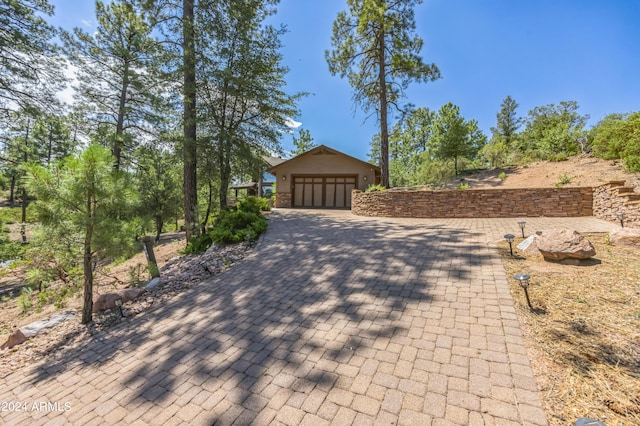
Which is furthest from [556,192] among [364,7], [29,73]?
[29,73]

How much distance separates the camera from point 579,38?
733 centimetres

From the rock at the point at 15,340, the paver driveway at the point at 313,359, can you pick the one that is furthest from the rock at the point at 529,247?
the rock at the point at 15,340

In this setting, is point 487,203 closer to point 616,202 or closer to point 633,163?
point 616,202

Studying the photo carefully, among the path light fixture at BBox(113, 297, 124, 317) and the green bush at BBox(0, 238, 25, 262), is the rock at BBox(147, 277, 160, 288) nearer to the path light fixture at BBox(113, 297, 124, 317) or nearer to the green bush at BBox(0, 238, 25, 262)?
the path light fixture at BBox(113, 297, 124, 317)

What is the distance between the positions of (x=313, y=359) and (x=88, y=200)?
12.2 ft

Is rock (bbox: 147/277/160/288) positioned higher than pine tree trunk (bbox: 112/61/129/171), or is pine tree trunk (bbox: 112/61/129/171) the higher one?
pine tree trunk (bbox: 112/61/129/171)

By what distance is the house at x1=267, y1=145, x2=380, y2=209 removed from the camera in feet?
51.8

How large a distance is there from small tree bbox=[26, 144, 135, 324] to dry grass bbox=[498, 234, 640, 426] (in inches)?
198

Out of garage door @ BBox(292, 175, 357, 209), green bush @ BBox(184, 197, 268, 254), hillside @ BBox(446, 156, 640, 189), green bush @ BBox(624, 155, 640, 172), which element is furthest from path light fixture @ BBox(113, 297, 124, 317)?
green bush @ BBox(624, 155, 640, 172)

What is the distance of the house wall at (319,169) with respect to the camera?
15.7m

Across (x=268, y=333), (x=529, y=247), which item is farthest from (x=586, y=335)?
(x=268, y=333)

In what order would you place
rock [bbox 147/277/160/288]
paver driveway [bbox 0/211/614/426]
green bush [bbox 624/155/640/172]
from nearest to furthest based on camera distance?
paver driveway [bbox 0/211/614/426] < rock [bbox 147/277/160/288] < green bush [bbox 624/155/640/172]

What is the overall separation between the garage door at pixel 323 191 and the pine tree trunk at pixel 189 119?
28.9 ft

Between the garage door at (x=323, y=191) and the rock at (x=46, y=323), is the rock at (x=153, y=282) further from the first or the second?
the garage door at (x=323, y=191)
